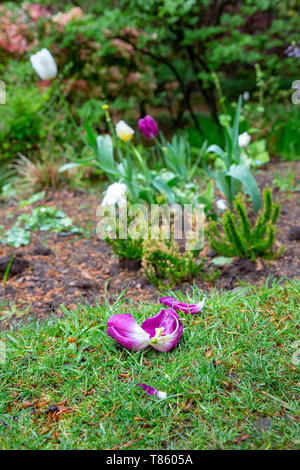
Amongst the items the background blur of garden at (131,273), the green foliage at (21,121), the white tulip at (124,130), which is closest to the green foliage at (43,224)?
the background blur of garden at (131,273)

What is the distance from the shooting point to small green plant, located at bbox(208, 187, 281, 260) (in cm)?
204

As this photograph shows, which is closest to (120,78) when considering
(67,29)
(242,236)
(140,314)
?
(67,29)

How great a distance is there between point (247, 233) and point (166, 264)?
46 cm

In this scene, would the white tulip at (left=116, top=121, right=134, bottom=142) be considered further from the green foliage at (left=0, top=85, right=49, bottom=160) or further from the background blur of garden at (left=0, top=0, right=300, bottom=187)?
the green foliage at (left=0, top=85, right=49, bottom=160)

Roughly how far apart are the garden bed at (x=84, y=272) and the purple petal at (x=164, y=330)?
398 millimetres

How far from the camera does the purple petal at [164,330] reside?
1437mm

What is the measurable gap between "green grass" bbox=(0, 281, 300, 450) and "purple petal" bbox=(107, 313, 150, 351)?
0.04m

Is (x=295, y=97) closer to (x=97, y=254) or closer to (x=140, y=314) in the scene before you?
(x=140, y=314)

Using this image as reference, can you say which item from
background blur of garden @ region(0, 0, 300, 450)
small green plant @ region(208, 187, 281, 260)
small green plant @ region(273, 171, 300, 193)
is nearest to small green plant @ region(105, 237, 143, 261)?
background blur of garden @ region(0, 0, 300, 450)

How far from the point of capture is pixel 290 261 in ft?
7.04

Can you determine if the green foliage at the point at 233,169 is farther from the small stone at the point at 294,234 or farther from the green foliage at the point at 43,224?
the green foliage at the point at 43,224

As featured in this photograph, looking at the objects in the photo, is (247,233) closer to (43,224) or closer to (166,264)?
(166,264)

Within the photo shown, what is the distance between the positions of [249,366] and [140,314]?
0.51m

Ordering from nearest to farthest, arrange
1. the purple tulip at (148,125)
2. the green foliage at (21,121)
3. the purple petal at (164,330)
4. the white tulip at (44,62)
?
the purple petal at (164,330) < the white tulip at (44,62) < the purple tulip at (148,125) < the green foliage at (21,121)
